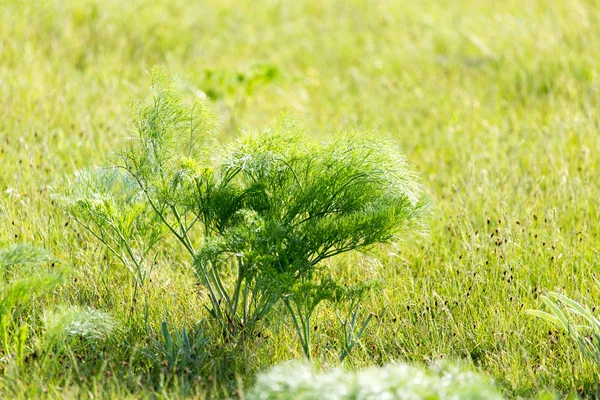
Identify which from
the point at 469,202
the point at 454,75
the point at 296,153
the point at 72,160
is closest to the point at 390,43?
the point at 454,75

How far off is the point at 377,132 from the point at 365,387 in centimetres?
137

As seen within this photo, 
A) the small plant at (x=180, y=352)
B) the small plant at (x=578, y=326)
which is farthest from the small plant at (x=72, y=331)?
the small plant at (x=578, y=326)

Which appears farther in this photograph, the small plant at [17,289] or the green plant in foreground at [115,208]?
the green plant in foreground at [115,208]

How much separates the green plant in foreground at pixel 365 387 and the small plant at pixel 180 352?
0.68m

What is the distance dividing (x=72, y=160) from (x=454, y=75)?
3664 millimetres

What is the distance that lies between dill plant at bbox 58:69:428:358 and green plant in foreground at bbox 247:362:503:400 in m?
0.57

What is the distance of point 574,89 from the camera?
6.38 metres

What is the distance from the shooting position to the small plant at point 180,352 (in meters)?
3.19

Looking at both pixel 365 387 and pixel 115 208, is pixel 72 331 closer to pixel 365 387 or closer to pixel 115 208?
pixel 115 208

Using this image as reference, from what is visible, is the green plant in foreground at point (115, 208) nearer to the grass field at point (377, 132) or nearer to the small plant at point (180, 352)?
the grass field at point (377, 132)

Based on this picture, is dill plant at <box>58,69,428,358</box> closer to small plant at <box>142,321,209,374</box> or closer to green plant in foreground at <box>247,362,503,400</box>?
small plant at <box>142,321,209,374</box>

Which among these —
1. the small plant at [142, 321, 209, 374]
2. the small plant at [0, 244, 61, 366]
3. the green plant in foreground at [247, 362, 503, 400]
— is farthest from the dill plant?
the green plant in foreground at [247, 362, 503, 400]

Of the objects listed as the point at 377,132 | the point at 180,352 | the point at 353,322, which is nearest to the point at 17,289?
the point at 180,352

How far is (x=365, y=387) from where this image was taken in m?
2.35
